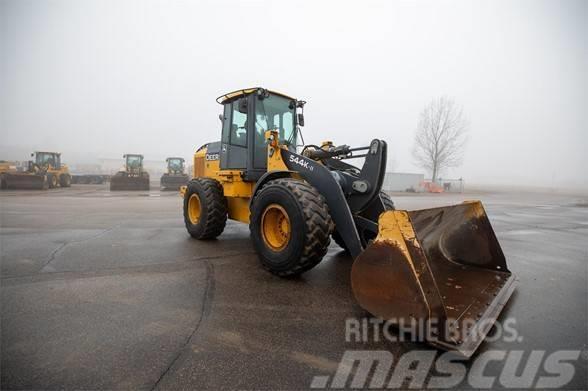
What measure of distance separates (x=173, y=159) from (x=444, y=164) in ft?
108

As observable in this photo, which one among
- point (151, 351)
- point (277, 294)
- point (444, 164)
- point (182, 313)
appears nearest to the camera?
point (151, 351)

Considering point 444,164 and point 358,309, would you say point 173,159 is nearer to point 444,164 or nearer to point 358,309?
point 358,309

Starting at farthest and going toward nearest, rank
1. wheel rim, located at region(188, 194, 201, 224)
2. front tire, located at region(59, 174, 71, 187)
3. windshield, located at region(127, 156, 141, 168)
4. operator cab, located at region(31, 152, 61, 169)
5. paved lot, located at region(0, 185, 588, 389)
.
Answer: windshield, located at region(127, 156, 141, 168) → front tire, located at region(59, 174, 71, 187) → operator cab, located at region(31, 152, 61, 169) → wheel rim, located at region(188, 194, 201, 224) → paved lot, located at region(0, 185, 588, 389)

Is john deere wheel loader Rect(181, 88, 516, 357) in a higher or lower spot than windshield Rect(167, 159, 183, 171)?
lower

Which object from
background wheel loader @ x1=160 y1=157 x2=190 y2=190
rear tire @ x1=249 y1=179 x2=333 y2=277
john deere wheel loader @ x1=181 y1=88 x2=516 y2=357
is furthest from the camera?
background wheel loader @ x1=160 y1=157 x2=190 y2=190

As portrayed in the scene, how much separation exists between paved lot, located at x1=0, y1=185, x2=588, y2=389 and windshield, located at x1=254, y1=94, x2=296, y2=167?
72.8 inches

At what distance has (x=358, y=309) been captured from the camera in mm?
3016

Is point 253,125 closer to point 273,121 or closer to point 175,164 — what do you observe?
point 273,121

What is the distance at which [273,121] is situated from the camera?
17.6 ft

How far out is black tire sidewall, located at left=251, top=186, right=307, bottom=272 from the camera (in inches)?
132

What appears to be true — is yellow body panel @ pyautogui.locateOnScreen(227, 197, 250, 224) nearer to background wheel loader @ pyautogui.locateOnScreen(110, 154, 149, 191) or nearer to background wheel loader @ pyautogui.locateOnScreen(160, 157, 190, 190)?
background wheel loader @ pyautogui.locateOnScreen(110, 154, 149, 191)

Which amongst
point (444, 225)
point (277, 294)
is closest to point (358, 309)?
point (277, 294)

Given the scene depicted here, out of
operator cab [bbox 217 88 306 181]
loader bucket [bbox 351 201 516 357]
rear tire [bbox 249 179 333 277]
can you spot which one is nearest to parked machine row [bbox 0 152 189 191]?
operator cab [bbox 217 88 306 181]

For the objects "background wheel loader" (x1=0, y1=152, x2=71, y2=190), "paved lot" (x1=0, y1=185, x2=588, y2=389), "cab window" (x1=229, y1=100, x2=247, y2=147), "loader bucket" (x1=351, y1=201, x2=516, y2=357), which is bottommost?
"paved lot" (x1=0, y1=185, x2=588, y2=389)
